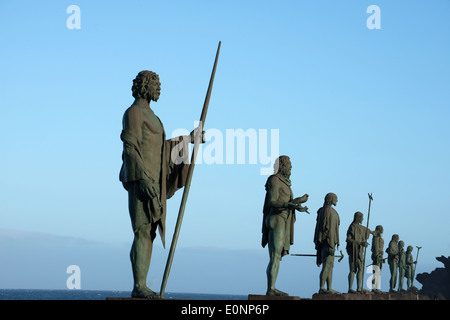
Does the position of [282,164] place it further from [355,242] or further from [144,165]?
[355,242]

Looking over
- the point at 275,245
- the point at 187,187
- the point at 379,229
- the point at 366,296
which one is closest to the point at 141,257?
the point at 187,187

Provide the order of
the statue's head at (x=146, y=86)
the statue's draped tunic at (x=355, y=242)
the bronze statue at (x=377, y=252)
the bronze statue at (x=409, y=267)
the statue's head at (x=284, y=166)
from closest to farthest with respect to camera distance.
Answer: the statue's head at (x=146, y=86) < the statue's head at (x=284, y=166) < the statue's draped tunic at (x=355, y=242) < the bronze statue at (x=377, y=252) < the bronze statue at (x=409, y=267)

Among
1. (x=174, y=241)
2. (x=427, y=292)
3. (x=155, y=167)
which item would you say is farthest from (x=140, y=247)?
(x=427, y=292)

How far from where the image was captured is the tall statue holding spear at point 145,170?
11086mm

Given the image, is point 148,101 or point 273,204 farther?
point 273,204

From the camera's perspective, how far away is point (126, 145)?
11.3 meters

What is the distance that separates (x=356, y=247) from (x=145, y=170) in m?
17.4

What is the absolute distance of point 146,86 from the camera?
11.6m

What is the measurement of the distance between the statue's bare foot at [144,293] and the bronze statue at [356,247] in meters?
17.3

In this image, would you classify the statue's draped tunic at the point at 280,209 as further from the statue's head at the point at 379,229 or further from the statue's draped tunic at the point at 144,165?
the statue's head at the point at 379,229

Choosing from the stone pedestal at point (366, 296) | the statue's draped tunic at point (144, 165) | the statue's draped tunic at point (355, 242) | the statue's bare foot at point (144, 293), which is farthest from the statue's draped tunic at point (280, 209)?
the statue's draped tunic at point (355, 242)
